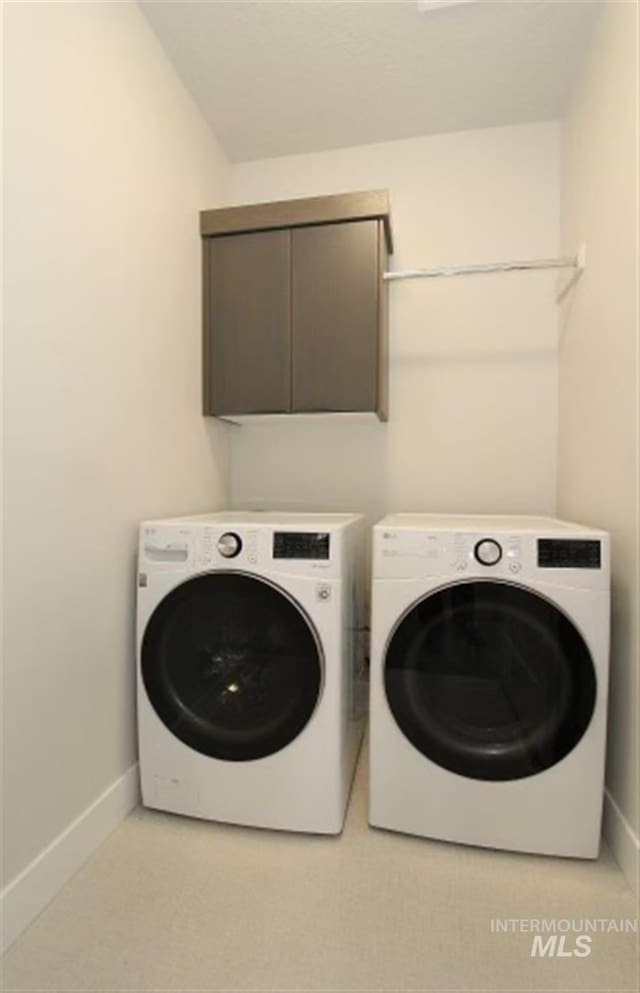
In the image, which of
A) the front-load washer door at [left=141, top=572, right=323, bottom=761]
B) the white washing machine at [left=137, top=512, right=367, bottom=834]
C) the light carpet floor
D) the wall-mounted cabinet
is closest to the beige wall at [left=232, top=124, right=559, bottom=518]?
the wall-mounted cabinet

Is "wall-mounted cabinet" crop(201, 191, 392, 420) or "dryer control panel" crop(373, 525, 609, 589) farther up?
"wall-mounted cabinet" crop(201, 191, 392, 420)

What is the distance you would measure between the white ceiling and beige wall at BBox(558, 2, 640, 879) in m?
0.16

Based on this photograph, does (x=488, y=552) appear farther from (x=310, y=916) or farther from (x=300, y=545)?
(x=310, y=916)

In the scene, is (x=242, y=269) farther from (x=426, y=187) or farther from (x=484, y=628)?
(x=484, y=628)

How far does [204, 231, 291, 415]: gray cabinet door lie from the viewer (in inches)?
65.5

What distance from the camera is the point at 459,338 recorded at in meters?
1.88

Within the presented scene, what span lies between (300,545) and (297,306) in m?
0.93

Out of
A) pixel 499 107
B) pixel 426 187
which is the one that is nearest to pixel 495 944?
pixel 426 187

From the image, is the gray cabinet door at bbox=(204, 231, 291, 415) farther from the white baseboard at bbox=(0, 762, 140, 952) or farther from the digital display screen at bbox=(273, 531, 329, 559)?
the white baseboard at bbox=(0, 762, 140, 952)

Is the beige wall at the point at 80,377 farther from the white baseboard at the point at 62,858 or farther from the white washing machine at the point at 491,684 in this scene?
the white washing machine at the point at 491,684

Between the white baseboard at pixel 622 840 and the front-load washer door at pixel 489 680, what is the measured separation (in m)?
0.23

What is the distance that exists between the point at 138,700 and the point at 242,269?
4.90 ft

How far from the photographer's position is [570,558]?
3.66ft

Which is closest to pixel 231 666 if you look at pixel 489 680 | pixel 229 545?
pixel 229 545
